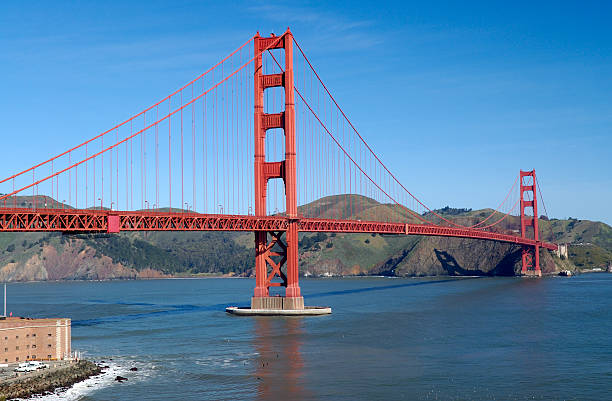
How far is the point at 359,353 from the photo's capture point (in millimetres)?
50719

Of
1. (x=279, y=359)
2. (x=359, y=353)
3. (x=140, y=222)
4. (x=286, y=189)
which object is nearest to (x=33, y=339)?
(x=279, y=359)

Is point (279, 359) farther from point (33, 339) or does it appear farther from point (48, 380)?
point (33, 339)

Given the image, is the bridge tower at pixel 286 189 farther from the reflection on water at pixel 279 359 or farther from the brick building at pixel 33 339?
the brick building at pixel 33 339

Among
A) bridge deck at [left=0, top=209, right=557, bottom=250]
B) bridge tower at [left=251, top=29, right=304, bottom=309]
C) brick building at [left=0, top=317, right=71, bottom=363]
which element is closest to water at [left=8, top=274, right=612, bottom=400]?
brick building at [left=0, top=317, right=71, bottom=363]

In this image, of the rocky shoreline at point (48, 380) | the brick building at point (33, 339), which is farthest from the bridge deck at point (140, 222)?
the rocky shoreline at point (48, 380)

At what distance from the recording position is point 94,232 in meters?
58.9

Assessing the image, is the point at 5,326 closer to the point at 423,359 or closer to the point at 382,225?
the point at 423,359

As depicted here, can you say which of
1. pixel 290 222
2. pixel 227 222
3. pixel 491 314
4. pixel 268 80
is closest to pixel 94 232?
pixel 227 222

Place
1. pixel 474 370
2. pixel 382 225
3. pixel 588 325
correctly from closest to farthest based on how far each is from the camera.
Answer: pixel 474 370
pixel 588 325
pixel 382 225

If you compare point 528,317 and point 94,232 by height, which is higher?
point 94,232

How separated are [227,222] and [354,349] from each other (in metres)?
21.4

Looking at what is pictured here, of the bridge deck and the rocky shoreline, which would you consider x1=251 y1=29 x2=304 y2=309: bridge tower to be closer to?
the bridge deck

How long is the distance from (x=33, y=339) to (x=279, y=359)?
1445 cm

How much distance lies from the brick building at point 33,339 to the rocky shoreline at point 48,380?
223 centimetres
